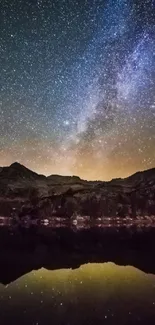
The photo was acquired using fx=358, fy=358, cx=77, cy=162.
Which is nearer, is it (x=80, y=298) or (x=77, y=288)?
(x=80, y=298)

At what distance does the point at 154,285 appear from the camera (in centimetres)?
3603

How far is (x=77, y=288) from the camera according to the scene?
3538cm

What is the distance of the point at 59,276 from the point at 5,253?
881 inches

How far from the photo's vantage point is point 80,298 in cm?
3064

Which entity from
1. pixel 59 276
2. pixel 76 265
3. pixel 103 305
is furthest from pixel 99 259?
pixel 103 305

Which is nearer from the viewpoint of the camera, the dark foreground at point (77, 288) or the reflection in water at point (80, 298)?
the reflection in water at point (80, 298)

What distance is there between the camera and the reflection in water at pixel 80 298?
24766mm

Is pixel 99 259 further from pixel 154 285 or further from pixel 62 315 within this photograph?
pixel 62 315

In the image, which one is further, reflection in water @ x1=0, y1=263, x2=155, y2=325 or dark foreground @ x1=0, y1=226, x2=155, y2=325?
dark foreground @ x1=0, y1=226, x2=155, y2=325

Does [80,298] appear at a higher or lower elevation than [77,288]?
lower

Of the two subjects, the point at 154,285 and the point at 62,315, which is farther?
the point at 154,285

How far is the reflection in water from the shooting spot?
24.8m

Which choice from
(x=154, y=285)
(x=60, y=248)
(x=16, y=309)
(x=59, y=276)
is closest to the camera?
(x=16, y=309)

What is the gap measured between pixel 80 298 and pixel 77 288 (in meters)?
4.81
